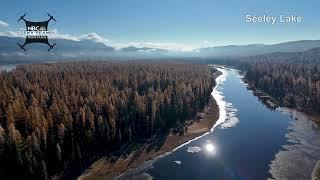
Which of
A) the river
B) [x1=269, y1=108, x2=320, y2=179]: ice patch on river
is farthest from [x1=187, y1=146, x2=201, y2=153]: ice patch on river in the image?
[x1=269, y1=108, x2=320, y2=179]: ice patch on river

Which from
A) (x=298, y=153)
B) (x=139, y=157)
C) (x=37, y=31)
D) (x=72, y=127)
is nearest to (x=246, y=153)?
(x=298, y=153)

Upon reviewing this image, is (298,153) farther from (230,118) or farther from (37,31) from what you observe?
(37,31)

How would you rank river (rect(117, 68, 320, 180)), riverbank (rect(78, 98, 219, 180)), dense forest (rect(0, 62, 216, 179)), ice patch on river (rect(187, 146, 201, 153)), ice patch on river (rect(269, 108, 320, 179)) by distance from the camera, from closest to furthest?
1. dense forest (rect(0, 62, 216, 179))
2. ice patch on river (rect(269, 108, 320, 179))
3. river (rect(117, 68, 320, 180))
4. riverbank (rect(78, 98, 219, 180))
5. ice patch on river (rect(187, 146, 201, 153))

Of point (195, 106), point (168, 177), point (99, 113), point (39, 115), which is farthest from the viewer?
point (195, 106)

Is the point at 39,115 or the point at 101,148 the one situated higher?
the point at 39,115

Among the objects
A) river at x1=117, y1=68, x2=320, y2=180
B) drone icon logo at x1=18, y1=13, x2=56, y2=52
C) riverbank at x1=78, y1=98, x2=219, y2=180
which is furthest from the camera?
riverbank at x1=78, y1=98, x2=219, y2=180

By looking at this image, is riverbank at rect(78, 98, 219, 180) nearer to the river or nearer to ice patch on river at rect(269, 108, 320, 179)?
the river

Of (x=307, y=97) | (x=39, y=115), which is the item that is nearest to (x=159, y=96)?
(x=39, y=115)

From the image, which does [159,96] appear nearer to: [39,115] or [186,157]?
→ [186,157]
